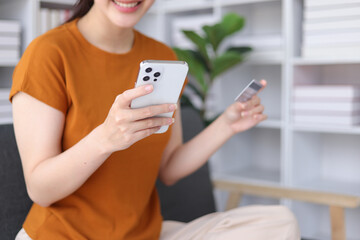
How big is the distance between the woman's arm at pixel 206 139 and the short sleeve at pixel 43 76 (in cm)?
43

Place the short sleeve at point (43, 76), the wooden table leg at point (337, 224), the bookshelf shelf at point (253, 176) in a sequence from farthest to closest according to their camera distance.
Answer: the bookshelf shelf at point (253, 176)
the wooden table leg at point (337, 224)
the short sleeve at point (43, 76)

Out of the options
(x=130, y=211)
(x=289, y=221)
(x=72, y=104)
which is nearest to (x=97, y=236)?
(x=130, y=211)

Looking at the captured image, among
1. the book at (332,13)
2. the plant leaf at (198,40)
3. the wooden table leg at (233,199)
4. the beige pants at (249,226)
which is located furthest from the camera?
the plant leaf at (198,40)

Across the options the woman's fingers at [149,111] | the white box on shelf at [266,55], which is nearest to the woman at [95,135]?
the woman's fingers at [149,111]

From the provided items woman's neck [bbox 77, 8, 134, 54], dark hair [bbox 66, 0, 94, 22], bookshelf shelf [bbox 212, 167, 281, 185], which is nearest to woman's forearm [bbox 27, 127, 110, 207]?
woman's neck [bbox 77, 8, 134, 54]

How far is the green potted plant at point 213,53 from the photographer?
241 centimetres

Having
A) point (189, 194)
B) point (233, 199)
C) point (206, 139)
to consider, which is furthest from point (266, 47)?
point (206, 139)

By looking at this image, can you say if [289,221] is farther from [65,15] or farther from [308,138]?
[65,15]

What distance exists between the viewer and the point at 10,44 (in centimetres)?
238

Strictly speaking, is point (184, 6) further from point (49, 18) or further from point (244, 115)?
point (244, 115)

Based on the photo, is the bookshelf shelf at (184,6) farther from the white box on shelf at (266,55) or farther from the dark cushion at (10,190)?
the dark cushion at (10,190)

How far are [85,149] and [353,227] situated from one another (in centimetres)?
219

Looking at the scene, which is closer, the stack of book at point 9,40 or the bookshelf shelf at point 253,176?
the stack of book at point 9,40

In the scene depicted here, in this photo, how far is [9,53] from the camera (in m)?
2.38
